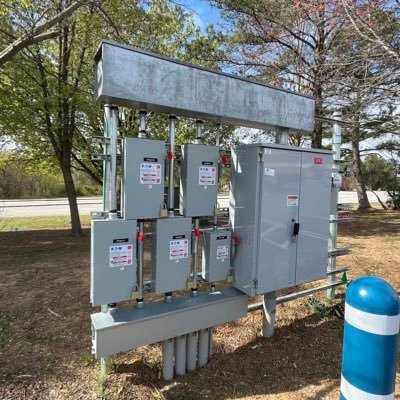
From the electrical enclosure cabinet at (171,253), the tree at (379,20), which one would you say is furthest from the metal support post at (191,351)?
the tree at (379,20)

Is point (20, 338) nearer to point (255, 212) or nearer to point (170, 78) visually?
point (255, 212)

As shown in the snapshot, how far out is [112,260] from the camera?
7.86 feet

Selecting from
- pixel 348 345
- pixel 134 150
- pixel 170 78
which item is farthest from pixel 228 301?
pixel 170 78

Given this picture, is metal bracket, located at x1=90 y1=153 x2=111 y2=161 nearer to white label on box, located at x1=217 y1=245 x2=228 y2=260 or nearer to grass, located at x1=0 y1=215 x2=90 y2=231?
white label on box, located at x1=217 y1=245 x2=228 y2=260

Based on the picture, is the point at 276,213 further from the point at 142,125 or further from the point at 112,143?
the point at 112,143

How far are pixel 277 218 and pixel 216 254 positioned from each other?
68cm

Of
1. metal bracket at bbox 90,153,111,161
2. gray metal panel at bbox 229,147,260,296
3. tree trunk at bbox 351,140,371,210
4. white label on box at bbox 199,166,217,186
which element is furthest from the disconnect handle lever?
tree trunk at bbox 351,140,371,210

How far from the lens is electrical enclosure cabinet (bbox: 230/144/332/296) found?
2873mm

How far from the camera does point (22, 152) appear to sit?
9.67 metres

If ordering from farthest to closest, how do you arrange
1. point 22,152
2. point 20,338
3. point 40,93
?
point 22,152
point 40,93
point 20,338

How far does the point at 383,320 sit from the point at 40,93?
8380 millimetres

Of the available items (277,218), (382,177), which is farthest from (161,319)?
(382,177)

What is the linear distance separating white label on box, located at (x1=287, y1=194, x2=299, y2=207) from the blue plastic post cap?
1.23m

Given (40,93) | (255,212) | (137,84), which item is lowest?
(255,212)
